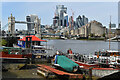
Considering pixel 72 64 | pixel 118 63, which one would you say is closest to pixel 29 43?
pixel 72 64

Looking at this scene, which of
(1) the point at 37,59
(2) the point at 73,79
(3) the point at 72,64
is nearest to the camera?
(2) the point at 73,79

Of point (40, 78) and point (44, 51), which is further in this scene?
point (44, 51)

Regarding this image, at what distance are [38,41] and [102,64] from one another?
39.7 ft

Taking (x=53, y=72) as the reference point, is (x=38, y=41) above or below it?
above

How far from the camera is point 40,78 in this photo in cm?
1711

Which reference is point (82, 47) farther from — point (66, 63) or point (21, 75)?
point (21, 75)

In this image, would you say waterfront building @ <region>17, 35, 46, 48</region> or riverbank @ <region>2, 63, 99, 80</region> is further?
waterfront building @ <region>17, 35, 46, 48</region>

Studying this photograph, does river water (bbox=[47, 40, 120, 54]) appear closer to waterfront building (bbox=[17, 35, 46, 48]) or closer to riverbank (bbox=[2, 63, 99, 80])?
waterfront building (bbox=[17, 35, 46, 48])

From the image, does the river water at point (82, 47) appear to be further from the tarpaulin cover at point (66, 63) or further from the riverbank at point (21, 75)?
the riverbank at point (21, 75)

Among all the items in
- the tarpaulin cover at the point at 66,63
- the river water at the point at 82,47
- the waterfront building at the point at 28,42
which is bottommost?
the river water at the point at 82,47

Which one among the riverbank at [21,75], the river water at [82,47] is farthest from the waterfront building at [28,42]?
the riverbank at [21,75]

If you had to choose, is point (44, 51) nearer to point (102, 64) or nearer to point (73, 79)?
point (102, 64)

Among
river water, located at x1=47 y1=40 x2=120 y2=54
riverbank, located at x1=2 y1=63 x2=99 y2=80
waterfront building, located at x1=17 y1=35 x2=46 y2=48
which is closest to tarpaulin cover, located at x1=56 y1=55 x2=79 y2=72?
riverbank, located at x1=2 y1=63 x2=99 y2=80

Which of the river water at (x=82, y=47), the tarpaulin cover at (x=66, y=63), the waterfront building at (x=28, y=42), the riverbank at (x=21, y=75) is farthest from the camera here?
the river water at (x=82, y=47)
